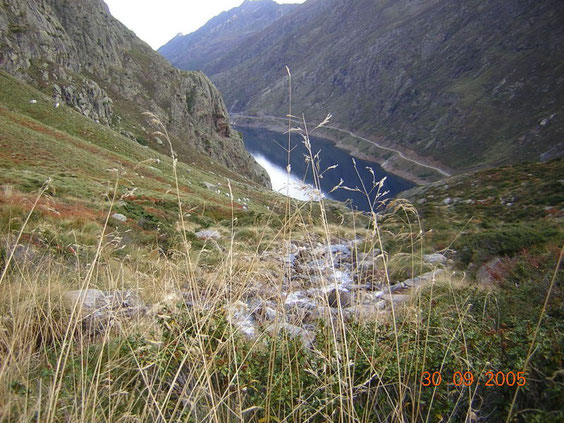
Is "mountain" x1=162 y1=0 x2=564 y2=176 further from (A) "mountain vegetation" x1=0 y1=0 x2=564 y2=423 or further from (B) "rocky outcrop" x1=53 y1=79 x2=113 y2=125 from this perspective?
(B) "rocky outcrop" x1=53 y1=79 x2=113 y2=125

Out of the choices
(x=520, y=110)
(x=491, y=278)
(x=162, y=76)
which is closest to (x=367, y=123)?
(x=520, y=110)

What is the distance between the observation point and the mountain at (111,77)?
39125mm

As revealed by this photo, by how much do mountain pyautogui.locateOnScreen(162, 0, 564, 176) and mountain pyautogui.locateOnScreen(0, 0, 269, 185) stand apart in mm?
68633

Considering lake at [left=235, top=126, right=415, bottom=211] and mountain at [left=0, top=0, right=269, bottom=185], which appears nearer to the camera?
mountain at [left=0, top=0, right=269, bottom=185]

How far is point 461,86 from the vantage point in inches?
4850

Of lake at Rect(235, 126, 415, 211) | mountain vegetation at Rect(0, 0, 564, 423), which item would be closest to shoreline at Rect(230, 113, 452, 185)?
lake at Rect(235, 126, 415, 211)

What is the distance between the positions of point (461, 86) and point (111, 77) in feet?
393

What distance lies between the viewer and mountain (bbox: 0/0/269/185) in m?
39.1

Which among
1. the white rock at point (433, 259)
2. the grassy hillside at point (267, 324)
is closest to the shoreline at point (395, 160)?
the white rock at point (433, 259)

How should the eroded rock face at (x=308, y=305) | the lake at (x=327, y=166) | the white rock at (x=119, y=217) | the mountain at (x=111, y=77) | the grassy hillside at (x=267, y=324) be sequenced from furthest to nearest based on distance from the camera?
the lake at (x=327, y=166) → the mountain at (x=111, y=77) → the white rock at (x=119, y=217) → the eroded rock face at (x=308, y=305) → the grassy hillside at (x=267, y=324)

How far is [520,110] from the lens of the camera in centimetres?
9850

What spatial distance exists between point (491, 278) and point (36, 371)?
7.93 metres

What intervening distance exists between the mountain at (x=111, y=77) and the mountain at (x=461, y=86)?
68633mm

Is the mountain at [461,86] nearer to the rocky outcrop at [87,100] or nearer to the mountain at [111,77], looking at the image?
the mountain at [111,77]
